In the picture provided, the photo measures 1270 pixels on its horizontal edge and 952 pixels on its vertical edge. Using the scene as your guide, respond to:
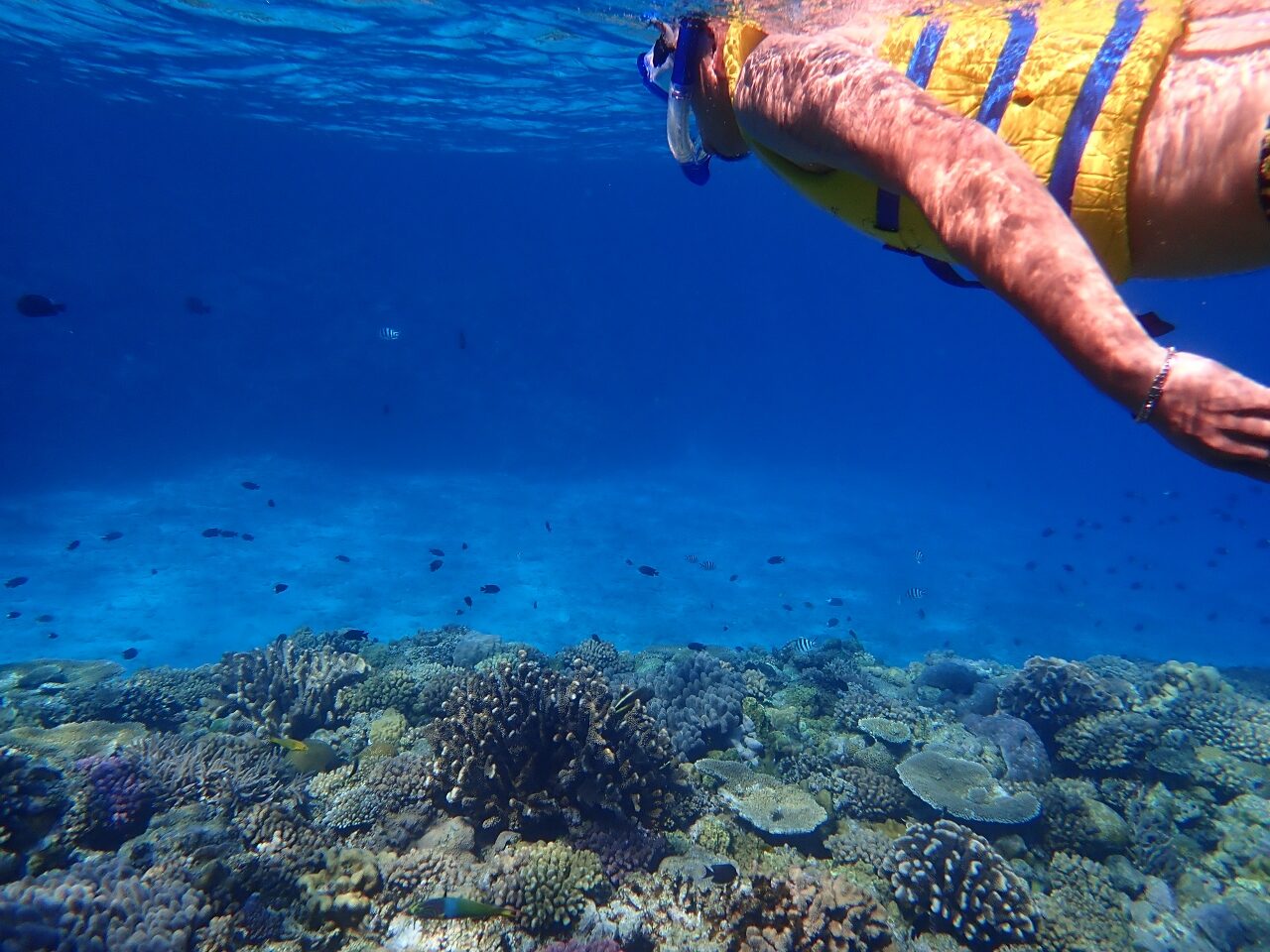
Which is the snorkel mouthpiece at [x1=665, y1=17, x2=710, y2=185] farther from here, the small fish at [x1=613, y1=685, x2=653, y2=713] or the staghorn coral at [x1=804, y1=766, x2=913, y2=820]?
the staghorn coral at [x1=804, y1=766, x2=913, y2=820]

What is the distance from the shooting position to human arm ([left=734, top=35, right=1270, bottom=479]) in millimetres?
1062

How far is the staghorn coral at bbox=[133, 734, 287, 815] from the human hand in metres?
7.81

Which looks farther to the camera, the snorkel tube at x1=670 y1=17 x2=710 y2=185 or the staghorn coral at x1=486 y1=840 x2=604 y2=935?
the staghorn coral at x1=486 y1=840 x2=604 y2=935

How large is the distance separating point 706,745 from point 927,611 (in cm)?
2171

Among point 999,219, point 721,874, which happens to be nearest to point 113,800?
point 721,874

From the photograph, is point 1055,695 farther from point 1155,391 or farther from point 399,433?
point 399,433

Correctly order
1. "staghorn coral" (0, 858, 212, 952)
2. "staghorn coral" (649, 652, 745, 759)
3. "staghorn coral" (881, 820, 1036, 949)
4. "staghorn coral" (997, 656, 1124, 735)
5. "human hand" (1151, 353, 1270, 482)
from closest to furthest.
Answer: "human hand" (1151, 353, 1270, 482), "staghorn coral" (0, 858, 212, 952), "staghorn coral" (881, 820, 1036, 949), "staghorn coral" (649, 652, 745, 759), "staghorn coral" (997, 656, 1124, 735)

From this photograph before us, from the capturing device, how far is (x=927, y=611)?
87.7ft

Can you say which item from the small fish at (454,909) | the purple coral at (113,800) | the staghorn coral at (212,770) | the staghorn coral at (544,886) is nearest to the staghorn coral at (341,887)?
the small fish at (454,909)

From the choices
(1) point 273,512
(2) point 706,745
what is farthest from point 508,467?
(2) point 706,745

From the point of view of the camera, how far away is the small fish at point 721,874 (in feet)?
18.1

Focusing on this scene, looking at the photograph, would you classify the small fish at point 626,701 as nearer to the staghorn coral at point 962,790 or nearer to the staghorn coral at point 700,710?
the staghorn coral at point 700,710

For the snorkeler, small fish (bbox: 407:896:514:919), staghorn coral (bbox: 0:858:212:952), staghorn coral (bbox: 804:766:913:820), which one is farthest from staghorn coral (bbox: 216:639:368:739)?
the snorkeler

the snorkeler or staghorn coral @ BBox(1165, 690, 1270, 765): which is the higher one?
the snorkeler
